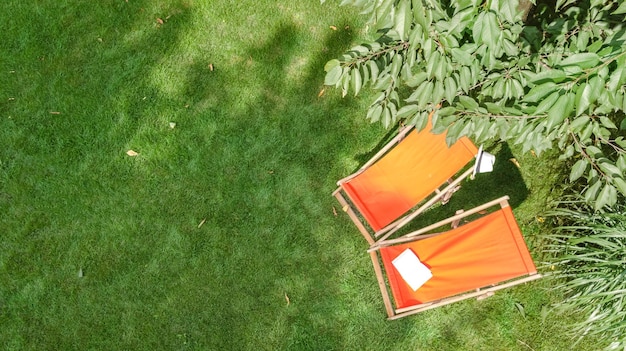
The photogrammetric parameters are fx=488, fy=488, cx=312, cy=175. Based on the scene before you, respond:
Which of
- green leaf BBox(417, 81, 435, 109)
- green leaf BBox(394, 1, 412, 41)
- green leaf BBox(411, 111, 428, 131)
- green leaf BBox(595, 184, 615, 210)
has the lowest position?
green leaf BBox(595, 184, 615, 210)

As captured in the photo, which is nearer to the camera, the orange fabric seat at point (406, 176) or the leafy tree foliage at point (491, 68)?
the leafy tree foliage at point (491, 68)

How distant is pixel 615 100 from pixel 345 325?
9.73 feet

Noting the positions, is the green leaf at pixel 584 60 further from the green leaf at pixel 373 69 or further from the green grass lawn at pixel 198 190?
the green grass lawn at pixel 198 190

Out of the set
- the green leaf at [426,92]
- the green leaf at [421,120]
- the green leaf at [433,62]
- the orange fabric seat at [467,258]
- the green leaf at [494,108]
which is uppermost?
the green leaf at [433,62]

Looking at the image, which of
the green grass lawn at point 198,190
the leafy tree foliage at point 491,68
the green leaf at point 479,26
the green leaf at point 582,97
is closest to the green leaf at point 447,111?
the leafy tree foliage at point 491,68

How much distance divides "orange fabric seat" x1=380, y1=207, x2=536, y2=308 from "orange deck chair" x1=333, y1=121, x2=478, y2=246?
0.90ft

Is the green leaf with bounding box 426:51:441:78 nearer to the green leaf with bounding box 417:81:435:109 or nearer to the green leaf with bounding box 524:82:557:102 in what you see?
the green leaf with bounding box 417:81:435:109

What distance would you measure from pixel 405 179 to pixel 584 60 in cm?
245

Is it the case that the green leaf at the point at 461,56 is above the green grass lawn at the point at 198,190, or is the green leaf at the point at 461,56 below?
above

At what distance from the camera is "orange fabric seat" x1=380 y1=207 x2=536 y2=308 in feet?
12.2

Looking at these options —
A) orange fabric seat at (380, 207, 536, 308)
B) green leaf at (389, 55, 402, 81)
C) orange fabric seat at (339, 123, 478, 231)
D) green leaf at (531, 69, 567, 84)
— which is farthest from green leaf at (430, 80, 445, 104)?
orange fabric seat at (380, 207, 536, 308)

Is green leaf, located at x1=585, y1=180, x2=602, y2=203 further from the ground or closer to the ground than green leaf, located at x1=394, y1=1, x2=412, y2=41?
closer to the ground

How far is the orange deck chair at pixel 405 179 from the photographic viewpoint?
405 cm

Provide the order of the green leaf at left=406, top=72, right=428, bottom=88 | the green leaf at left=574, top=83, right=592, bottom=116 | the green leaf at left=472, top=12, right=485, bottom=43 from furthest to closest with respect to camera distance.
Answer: the green leaf at left=406, top=72, right=428, bottom=88, the green leaf at left=472, top=12, right=485, bottom=43, the green leaf at left=574, top=83, right=592, bottom=116
